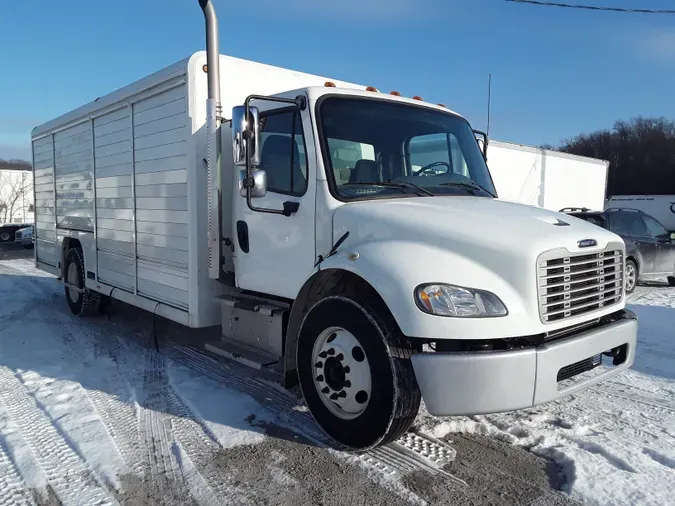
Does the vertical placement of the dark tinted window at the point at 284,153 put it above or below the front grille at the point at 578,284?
above

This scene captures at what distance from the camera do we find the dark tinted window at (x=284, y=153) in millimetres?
4262

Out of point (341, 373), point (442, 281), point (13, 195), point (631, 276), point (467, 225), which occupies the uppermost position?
point (13, 195)

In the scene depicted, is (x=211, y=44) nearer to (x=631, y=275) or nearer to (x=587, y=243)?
(x=587, y=243)

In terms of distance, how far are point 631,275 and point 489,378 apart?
9.28m

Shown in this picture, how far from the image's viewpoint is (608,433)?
4.05 m

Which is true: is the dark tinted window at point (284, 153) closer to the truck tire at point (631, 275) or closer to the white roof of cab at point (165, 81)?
the white roof of cab at point (165, 81)

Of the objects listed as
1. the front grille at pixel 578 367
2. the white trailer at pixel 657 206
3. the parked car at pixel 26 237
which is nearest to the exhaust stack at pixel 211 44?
the front grille at pixel 578 367

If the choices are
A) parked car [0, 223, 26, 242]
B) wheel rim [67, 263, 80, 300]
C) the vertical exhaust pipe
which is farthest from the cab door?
parked car [0, 223, 26, 242]

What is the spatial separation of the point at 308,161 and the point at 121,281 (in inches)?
146

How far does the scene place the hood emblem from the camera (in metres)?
3.56

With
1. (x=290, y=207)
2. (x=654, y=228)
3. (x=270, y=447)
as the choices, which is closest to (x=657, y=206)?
(x=654, y=228)

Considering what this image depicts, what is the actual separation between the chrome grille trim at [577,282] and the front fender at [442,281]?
12 centimetres

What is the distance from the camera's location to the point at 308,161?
164 inches

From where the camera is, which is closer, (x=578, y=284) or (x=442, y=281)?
(x=442, y=281)
